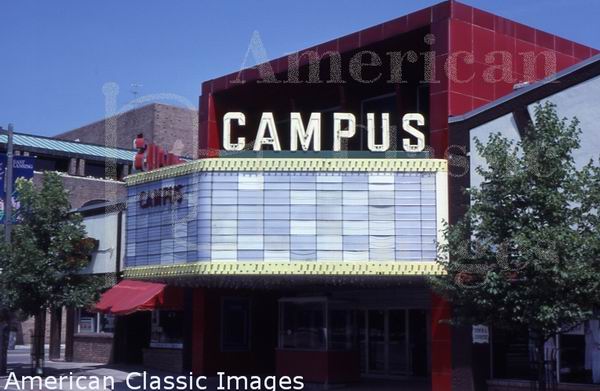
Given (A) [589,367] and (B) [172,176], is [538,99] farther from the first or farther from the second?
(B) [172,176]

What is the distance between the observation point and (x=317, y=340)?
2727cm

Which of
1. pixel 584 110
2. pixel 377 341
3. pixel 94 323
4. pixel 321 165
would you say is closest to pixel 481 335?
pixel 321 165

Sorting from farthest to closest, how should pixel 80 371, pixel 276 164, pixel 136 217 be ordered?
pixel 80 371
pixel 136 217
pixel 276 164

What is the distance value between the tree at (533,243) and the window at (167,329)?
51.6 feet

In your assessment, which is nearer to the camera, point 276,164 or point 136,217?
point 276,164

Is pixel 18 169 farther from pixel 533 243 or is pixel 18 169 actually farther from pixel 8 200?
pixel 533 243

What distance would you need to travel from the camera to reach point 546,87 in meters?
21.0

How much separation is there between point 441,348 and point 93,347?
A: 57.7ft

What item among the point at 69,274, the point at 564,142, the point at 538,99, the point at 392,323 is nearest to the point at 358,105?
the point at 392,323

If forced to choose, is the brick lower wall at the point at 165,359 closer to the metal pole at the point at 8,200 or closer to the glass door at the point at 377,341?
the glass door at the point at 377,341

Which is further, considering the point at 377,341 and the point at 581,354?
the point at 377,341

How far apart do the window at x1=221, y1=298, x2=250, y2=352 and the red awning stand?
235cm

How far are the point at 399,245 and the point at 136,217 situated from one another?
26.9 feet

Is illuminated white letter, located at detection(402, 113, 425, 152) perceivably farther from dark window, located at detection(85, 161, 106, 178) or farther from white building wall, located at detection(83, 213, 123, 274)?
dark window, located at detection(85, 161, 106, 178)
